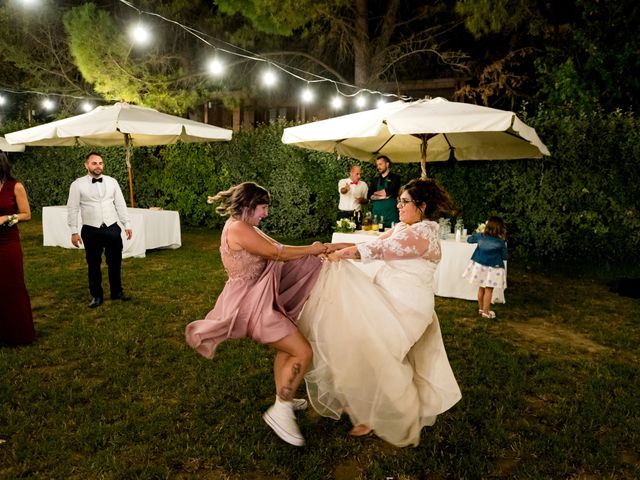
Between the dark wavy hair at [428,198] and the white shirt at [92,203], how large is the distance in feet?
13.2

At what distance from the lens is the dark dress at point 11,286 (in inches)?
179

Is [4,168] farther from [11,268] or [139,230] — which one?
[139,230]

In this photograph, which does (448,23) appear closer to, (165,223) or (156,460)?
(165,223)

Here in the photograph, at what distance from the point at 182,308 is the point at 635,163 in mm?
7800

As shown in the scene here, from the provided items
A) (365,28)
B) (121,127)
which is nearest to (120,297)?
(121,127)

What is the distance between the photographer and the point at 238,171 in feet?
41.3

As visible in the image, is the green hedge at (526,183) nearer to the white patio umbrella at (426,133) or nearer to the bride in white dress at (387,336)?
the white patio umbrella at (426,133)

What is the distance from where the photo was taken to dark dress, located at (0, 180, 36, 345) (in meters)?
4.55

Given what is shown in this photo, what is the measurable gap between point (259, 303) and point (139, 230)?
23.1 ft

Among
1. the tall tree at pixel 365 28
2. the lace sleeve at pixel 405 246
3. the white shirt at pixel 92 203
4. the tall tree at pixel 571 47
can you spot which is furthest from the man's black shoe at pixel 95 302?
the tall tree at pixel 571 47

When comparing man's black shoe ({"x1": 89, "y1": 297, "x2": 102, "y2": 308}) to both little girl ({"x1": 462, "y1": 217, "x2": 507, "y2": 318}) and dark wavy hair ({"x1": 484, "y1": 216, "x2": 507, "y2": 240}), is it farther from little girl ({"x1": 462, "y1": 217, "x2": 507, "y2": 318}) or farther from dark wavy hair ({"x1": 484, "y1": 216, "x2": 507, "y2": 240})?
dark wavy hair ({"x1": 484, "y1": 216, "x2": 507, "y2": 240})

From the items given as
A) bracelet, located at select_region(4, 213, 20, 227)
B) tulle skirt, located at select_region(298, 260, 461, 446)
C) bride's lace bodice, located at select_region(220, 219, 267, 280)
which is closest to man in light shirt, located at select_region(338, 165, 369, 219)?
bracelet, located at select_region(4, 213, 20, 227)

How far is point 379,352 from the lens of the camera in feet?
9.82

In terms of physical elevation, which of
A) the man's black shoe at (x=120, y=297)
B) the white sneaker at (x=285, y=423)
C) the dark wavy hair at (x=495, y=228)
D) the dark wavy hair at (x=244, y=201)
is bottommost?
the man's black shoe at (x=120, y=297)
